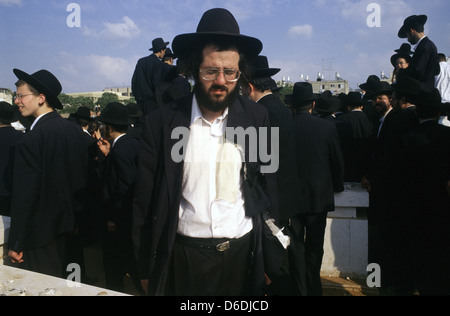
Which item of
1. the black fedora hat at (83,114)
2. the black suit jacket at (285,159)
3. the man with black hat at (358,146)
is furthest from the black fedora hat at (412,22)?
the black fedora hat at (83,114)

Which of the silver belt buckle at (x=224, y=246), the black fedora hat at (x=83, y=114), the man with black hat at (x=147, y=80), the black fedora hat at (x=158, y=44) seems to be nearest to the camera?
the silver belt buckle at (x=224, y=246)

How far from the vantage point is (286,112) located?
342 centimetres

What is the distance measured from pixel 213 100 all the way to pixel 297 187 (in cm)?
194

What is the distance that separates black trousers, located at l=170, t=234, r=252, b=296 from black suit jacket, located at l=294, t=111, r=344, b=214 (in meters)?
1.83

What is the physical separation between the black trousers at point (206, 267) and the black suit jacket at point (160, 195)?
94mm

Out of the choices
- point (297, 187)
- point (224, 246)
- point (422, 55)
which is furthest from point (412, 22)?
point (224, 246)

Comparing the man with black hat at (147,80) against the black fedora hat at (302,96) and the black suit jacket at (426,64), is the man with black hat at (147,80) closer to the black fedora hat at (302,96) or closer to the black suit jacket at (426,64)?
the black fedora hat at (302,96)

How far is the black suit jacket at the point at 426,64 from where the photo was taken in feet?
17.0

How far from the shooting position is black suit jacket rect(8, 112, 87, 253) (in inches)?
106

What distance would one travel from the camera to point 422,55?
5219 mm

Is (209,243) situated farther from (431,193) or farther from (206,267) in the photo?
(431,193)
